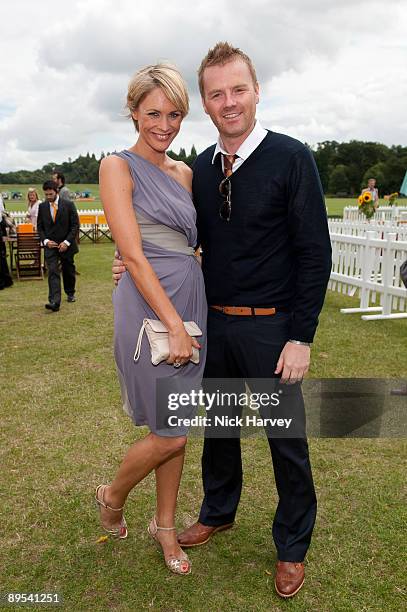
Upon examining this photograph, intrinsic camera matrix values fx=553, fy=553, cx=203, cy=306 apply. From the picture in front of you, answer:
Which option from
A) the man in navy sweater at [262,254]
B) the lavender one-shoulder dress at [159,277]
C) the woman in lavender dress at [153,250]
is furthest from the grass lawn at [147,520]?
the lavender one-shoulder dress at [159,277]

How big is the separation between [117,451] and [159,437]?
5.59 feet

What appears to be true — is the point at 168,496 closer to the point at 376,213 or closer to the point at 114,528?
the point at 114,528

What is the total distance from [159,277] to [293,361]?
719 mm

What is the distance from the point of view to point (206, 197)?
8.61ft

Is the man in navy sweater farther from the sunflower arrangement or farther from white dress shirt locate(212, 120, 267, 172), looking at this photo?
the sunflower arrangement

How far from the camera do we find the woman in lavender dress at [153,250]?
7.95ft

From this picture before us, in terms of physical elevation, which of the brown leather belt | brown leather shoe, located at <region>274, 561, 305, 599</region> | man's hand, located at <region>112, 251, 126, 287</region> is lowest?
brown leather shoe, located at <region>274, 561, 305, 599</region>

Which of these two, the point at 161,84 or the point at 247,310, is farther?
the point at 247,310

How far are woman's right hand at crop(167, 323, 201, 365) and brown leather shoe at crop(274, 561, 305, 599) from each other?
1160 mm

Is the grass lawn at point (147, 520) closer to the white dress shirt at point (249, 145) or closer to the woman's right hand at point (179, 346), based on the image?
the woman's right hand at point (179, 346)

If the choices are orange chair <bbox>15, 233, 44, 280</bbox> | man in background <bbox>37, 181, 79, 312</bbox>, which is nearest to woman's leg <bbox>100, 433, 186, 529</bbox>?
man in background <bbox>37, 181, 79, 312</bbox>

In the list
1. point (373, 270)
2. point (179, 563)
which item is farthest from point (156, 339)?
point (373, 270)

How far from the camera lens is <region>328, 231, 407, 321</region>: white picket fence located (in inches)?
334

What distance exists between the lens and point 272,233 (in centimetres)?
248
